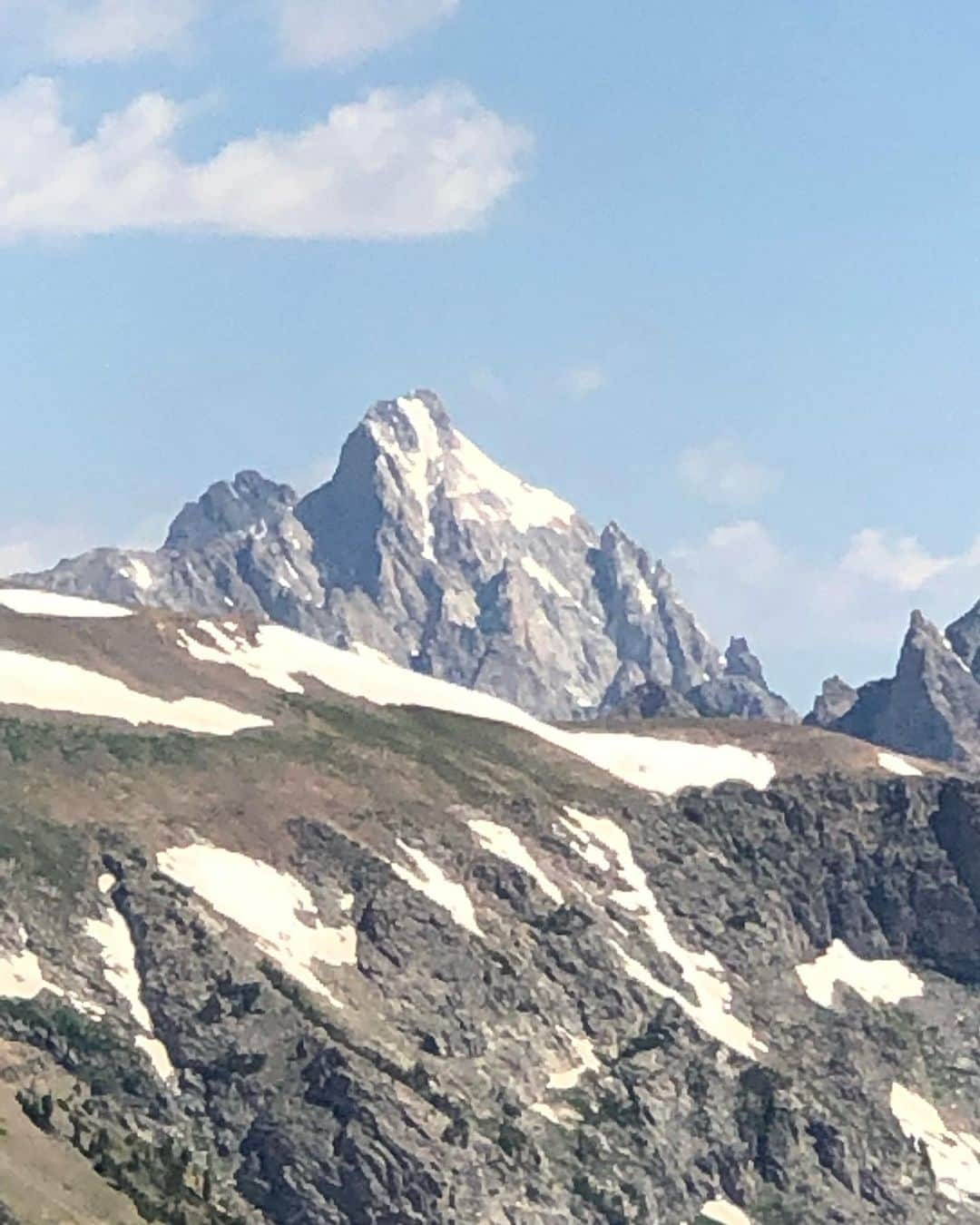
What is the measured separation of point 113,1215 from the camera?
199250 mm

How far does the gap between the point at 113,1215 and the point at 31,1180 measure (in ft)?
22.0

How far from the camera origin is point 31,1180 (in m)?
196
